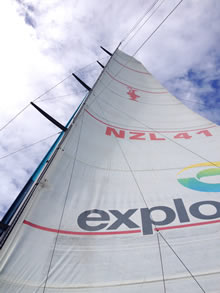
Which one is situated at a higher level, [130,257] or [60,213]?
[60,213]

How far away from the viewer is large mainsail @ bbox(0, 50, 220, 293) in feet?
4.41

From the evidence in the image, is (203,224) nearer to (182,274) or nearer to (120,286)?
(182,274)

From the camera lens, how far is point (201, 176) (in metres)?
2.32

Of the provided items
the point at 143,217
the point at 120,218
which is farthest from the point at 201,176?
the point at 120,218

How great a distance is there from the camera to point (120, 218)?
1.87m

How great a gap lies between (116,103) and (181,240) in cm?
343

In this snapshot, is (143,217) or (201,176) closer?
(143,217)

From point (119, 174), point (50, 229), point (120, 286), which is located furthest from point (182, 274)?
point (119, 174)

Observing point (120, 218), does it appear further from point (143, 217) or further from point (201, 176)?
point (201, 176)

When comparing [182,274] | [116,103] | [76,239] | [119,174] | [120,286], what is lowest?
[120,286]

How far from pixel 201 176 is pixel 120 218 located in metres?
1.07

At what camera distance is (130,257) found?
1509 mm

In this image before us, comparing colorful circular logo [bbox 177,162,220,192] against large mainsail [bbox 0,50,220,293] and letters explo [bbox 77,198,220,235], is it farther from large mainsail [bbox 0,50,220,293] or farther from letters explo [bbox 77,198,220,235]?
letters explo [bbox 77,198,220,235]

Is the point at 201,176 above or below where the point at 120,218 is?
above
